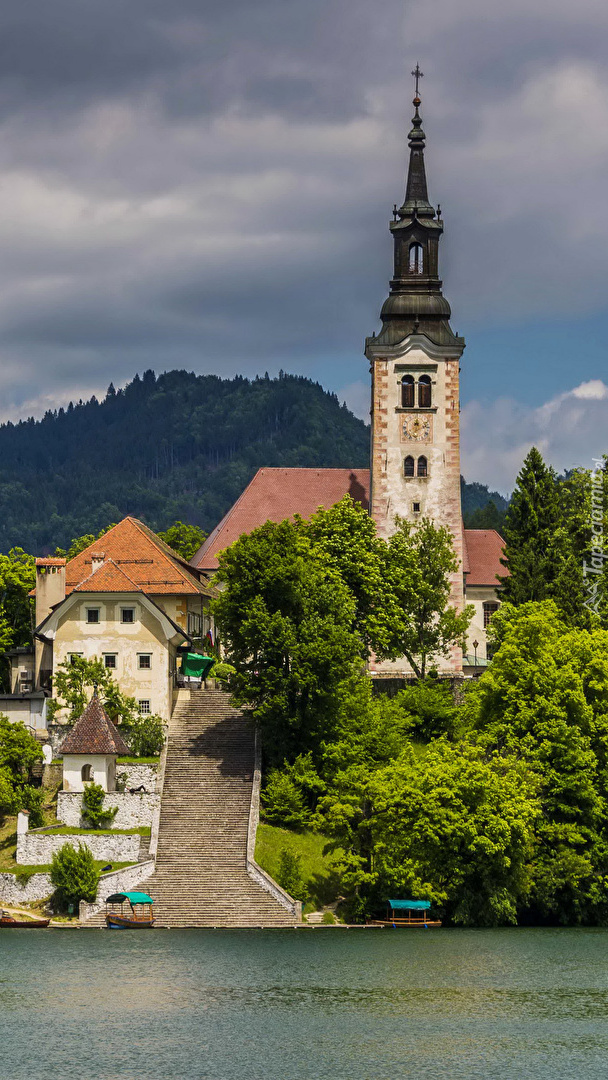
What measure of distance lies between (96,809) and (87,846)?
10.2 feet

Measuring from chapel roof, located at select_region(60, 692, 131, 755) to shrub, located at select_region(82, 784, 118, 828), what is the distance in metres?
1.88

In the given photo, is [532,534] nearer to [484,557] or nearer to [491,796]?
[484,557]

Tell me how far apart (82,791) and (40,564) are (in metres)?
16.9

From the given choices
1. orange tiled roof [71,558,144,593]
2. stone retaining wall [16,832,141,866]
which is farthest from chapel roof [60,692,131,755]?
orange tiled roof [71,558,144,593]

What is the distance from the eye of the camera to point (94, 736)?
7625cm

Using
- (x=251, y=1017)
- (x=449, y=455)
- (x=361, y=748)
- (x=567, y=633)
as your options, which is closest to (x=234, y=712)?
(x=361, y=748)

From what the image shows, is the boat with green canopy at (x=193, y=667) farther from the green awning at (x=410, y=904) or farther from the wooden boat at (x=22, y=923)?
the green awning at (x=410, y=904)

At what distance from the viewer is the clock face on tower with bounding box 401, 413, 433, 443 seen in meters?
Answer: 102

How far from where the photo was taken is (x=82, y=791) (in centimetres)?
7506

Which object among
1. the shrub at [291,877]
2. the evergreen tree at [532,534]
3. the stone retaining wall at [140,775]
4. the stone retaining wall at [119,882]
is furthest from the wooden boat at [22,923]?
the evergreen tree at [532,534]

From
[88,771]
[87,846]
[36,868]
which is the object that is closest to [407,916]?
[87,846]

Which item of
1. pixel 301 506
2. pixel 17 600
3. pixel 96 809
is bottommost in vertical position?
pixel 96 809

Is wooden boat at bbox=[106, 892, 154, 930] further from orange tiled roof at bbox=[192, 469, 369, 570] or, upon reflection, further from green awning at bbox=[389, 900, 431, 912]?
orange tiled roof at bbox=[192, 469, 369, 570]

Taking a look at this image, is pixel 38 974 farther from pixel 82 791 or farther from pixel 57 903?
pixel 82 791
